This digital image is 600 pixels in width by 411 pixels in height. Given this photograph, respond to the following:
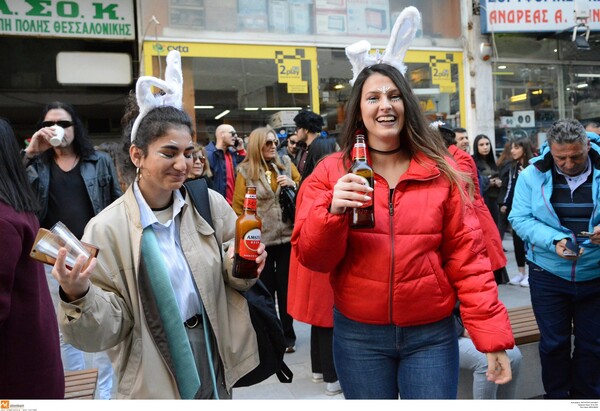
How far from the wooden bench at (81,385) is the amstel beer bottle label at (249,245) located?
157cm

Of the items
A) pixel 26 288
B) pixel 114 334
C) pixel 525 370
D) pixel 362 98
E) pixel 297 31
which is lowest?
pixel 525 370

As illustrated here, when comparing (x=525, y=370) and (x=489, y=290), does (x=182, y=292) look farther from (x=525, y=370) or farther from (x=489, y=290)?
(x=525, y=370)

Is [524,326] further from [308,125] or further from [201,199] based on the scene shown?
[201,199]

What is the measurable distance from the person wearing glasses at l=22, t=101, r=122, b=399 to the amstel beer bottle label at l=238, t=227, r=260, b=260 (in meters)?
2.44

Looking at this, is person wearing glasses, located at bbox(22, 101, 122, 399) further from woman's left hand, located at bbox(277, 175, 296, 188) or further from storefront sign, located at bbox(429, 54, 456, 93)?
storefront sign, located at bbox(429, 54, 456, 93)

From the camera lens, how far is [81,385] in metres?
3.32

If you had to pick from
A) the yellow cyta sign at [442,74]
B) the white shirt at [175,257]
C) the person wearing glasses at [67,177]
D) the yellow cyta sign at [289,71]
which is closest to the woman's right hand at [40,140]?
the person wearing glasses at [67,177]

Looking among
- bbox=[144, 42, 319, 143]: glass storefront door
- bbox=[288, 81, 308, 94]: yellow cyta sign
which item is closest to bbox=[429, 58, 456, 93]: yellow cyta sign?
bbox=[144, 42, 319, 143]: glass storefront door

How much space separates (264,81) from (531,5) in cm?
561

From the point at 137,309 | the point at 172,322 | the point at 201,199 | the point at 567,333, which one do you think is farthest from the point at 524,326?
the point at 137,309

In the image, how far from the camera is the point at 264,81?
1039 centimetres

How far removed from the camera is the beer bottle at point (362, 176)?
2266mm

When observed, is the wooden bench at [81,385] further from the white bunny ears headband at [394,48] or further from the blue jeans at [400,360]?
the white bunny ears headband at [394,48]

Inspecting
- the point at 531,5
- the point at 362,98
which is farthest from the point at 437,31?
the point at 362,98
